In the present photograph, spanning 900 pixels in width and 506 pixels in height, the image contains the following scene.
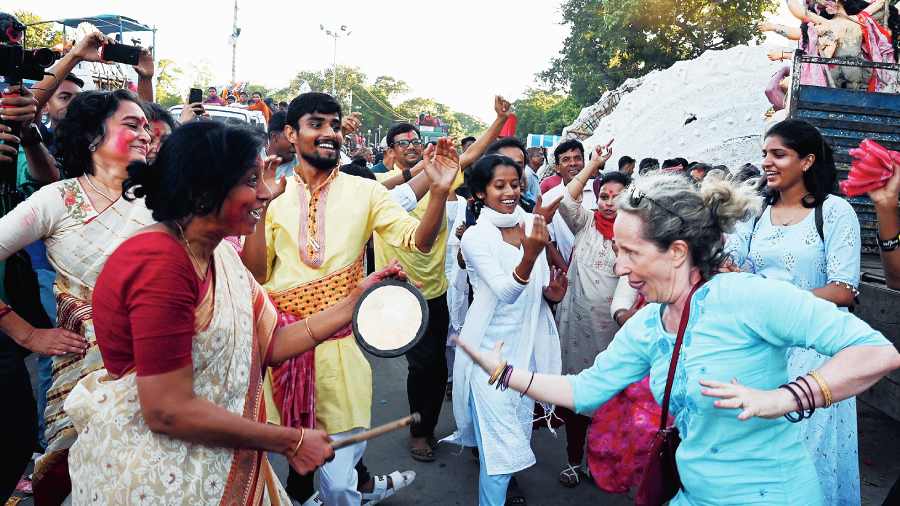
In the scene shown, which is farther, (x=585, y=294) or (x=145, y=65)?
(x=585, y=294)

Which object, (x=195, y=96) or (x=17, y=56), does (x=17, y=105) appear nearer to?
(x=17, y=56)

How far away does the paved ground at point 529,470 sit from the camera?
3709 mm

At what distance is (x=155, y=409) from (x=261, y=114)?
413 inches

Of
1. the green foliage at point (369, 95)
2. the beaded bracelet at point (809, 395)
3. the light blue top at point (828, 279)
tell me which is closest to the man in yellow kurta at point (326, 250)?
the beaded bracelet at point (809, 395)

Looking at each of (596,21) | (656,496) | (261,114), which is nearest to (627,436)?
(656,496)

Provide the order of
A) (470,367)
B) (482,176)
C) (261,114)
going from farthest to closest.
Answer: (261,114)
(482,176)
(470,367)

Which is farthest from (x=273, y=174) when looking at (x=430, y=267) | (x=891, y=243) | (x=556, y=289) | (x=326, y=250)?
(x=891, y=243)

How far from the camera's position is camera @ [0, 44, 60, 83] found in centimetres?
274

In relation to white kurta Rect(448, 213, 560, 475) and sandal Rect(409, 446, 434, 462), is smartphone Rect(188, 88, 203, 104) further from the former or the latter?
sandal Rect(409, 446, 434, 462)

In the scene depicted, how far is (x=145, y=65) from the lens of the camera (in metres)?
3.87

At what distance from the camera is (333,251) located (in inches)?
117

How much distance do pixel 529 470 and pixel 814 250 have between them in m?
2.17

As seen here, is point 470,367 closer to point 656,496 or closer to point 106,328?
point 656,496

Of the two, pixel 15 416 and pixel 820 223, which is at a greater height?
pixel 820 223
